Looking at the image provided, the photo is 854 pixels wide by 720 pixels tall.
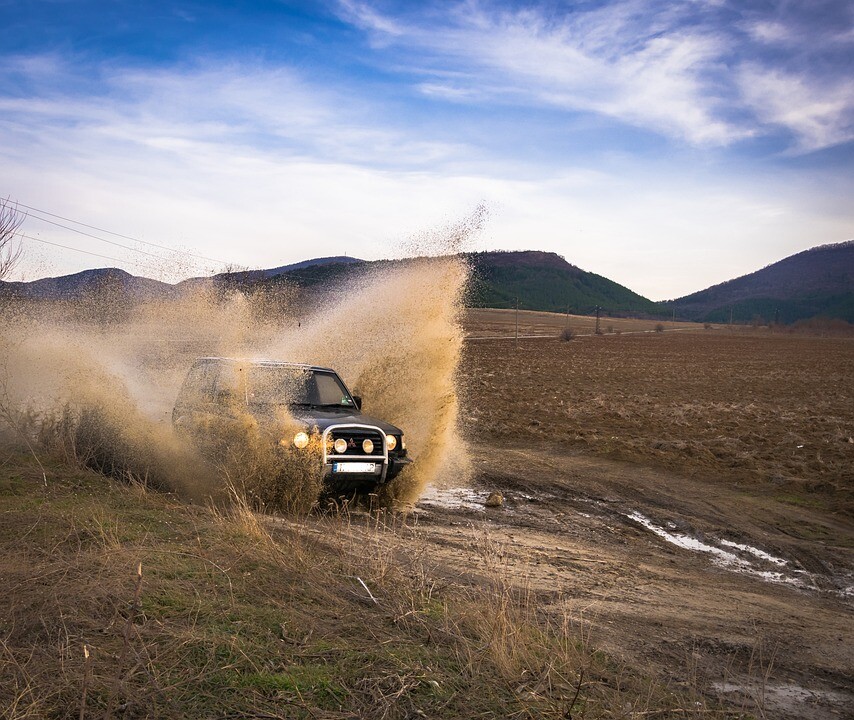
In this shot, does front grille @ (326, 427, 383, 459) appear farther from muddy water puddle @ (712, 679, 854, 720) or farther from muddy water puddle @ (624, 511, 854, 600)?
muddy water puddle @ (712, 679, 854, 720)

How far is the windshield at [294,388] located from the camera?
9.68 m

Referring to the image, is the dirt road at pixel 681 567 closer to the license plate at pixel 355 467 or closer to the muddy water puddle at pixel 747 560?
the muddy water puddle at pixel 747 560

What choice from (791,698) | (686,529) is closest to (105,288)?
(686,529)

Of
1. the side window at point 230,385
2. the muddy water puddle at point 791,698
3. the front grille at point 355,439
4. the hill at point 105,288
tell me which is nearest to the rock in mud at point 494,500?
the front grille at point 355,439

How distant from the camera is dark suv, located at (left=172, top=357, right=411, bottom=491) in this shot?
8719mm

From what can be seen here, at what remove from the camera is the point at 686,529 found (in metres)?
9.48

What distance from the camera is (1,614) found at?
4.34m

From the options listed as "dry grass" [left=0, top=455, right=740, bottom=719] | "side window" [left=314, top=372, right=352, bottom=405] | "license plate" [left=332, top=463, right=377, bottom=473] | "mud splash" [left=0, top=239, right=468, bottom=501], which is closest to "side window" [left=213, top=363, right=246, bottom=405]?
"mud splash" [left=0, top=239, right=468, bottom=501]

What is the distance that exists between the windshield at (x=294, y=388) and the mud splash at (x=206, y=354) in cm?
88

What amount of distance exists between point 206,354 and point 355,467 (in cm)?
580

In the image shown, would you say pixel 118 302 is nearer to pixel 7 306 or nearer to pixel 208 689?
pixel 7 306

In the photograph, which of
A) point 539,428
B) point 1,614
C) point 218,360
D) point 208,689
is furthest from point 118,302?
point 208,689

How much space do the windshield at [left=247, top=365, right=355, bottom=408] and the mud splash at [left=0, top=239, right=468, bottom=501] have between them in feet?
2.88

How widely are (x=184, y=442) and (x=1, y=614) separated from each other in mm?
5386
